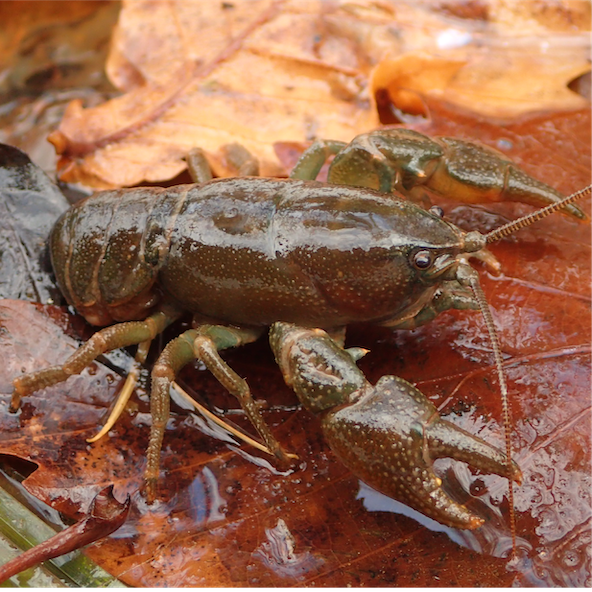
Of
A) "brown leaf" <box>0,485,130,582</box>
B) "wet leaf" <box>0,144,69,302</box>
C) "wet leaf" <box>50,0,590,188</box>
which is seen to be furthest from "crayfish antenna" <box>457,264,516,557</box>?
"wet leaf" <box>0,144,69,302</box>

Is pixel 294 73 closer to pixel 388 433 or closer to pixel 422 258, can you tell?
pixel 422 258

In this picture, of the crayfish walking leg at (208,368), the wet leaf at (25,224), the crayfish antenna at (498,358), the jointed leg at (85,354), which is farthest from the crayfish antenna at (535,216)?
the wet leaf at (25,224)

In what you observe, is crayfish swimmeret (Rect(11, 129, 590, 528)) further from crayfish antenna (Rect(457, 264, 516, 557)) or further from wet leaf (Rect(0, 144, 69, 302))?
wet leaf (Rect(0, 144, 69, 302))

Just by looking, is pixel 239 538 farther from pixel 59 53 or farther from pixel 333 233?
pixel 59 53

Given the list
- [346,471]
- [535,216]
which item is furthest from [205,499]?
[535,216]

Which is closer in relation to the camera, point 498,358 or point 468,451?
point 468,451
